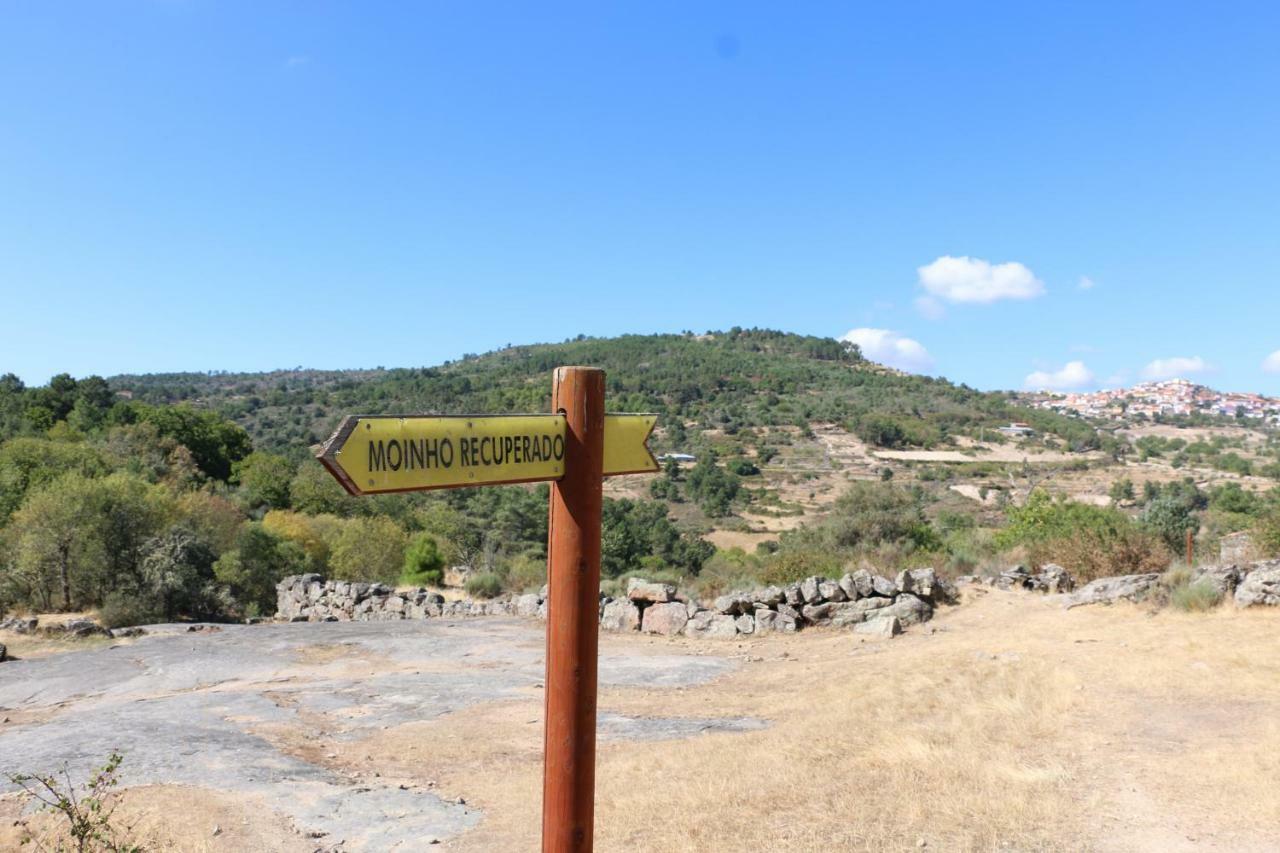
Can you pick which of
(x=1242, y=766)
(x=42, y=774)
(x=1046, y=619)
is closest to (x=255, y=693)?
(x=42, y=774)

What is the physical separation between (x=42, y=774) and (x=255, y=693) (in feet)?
11.3

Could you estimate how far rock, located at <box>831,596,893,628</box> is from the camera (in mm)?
12625

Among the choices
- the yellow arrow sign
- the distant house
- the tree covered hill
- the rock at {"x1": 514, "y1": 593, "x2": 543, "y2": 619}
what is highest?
the tree covered hill

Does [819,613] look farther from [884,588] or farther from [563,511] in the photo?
[563,511]

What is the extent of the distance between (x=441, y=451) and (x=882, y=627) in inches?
418

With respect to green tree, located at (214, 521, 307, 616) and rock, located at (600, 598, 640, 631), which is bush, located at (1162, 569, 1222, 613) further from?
green tree, located at (214, 521, 307, 616)

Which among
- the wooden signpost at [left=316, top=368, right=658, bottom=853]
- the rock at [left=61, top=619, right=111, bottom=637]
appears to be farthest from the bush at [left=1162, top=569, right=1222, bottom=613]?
the rock at [left=61, top=619, right=111, bottom=637]

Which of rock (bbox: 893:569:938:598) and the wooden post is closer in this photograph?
the wooden post

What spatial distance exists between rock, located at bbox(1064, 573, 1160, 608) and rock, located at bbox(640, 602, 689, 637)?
570 centimetres

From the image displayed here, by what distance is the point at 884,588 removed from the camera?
508 inches

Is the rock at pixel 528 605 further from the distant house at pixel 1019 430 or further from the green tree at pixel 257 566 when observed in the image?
the distant house at pixel 1019 430

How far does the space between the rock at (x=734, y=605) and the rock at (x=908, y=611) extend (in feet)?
6.75

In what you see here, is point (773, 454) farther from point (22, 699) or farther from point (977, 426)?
point (22, 699)

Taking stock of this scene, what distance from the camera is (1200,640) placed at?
923 cm
